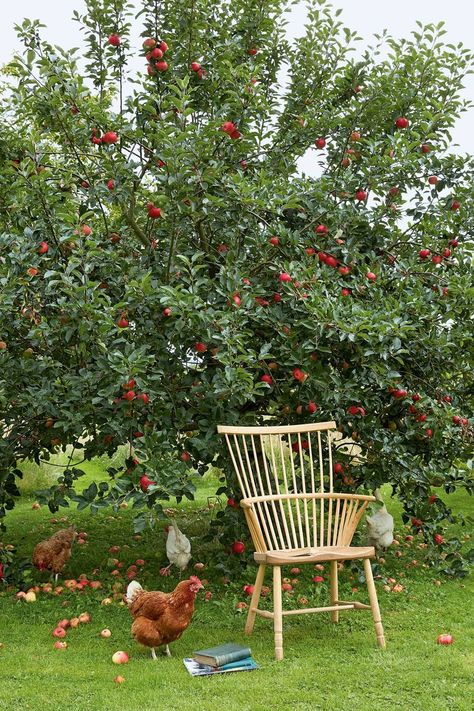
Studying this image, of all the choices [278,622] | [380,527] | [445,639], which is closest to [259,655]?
[278,622]

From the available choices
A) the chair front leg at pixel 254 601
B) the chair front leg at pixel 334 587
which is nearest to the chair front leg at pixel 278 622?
the chair front leg at pixel 254 601

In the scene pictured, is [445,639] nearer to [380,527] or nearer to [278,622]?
[278,622]

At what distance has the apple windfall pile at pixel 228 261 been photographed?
4.64m

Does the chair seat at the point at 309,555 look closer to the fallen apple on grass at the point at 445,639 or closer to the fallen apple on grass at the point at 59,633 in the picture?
the fallen apple on grass at the point at 445,639

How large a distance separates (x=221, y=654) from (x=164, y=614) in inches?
12.3

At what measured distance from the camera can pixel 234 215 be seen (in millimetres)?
5055

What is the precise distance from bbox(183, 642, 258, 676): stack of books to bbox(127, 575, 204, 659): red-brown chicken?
6.1 inches

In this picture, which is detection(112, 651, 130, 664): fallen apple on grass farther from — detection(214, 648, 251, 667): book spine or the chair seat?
the chair seat

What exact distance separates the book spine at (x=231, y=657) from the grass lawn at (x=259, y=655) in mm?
77

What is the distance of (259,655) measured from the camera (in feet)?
13.1

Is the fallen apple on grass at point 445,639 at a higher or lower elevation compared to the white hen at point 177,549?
lower

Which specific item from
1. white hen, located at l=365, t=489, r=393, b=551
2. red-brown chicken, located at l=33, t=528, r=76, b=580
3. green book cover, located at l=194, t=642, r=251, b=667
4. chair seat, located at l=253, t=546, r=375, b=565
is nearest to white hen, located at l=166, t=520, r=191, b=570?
red-brown chicken, located at l=33, t=528, r=76, b=580

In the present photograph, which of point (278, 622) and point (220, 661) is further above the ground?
point (278, 622)

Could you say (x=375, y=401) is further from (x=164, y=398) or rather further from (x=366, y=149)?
(x=366, y=149)
